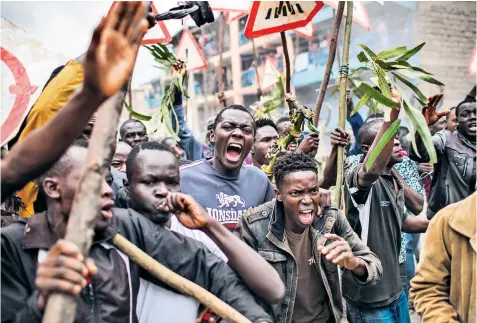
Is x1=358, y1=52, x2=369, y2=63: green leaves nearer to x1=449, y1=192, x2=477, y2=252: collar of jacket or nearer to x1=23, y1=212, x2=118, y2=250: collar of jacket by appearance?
x1=449, y1=192, x2=477, y2=252: collar of jacket

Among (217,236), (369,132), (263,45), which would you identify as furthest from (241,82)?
(217,236)

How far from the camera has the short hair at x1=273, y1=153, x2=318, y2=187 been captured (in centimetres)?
320

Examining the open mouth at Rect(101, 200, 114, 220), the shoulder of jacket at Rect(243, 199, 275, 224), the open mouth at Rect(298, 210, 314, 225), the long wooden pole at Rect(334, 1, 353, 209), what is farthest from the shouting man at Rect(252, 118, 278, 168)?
the open mouth at Rect(101, 200, 114, 220)

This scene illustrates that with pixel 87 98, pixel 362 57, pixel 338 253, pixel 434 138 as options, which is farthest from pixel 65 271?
pixel 434 138

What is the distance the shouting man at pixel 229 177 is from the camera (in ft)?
11.7

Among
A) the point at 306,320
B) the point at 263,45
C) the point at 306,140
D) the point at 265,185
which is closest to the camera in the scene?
the point at 306,320

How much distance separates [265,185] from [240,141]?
13.5 inches

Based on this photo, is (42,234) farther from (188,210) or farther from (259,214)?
(259,214)

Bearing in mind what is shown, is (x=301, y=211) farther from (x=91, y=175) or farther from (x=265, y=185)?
(x=91, y=175)

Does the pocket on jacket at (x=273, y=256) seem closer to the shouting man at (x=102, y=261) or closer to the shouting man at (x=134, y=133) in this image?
the shouting man at (x=102, y=261)

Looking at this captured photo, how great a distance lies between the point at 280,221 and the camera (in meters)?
3.14

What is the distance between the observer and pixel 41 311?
1.79 metres

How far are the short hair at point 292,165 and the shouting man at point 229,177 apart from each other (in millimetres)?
431

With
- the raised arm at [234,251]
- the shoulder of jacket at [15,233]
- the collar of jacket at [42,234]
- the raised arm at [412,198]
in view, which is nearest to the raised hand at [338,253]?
the raised arm at [234,251]
